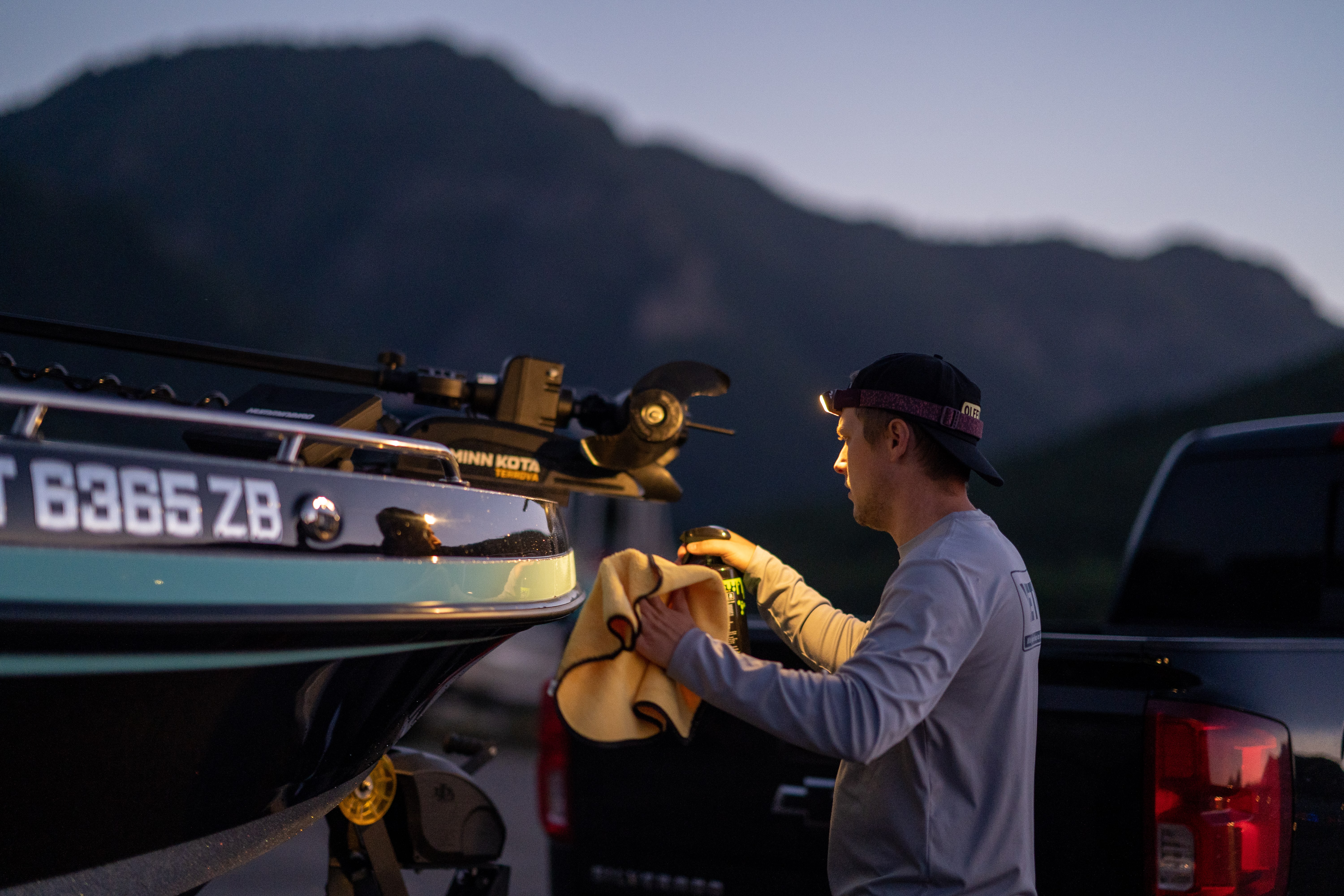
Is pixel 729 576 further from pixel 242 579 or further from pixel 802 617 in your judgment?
pixel 242 579

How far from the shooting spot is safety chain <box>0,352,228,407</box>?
2346mm

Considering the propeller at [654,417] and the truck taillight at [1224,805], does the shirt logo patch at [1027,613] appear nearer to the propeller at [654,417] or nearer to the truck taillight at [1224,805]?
the truck taillight at [1224,805]

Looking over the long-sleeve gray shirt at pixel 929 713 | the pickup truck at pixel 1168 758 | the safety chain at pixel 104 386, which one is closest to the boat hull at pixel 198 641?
the long-sleeve gray shirt at pixel 929 713

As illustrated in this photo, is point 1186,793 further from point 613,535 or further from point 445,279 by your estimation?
point 445,279

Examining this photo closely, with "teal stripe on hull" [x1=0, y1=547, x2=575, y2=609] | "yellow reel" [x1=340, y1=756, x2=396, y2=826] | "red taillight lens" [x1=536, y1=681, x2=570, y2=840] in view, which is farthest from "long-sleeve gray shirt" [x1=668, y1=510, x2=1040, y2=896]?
"red taillight lens" [x1=536, y1=681, x2=570, y2=840]

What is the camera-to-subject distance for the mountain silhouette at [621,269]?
4922 cm

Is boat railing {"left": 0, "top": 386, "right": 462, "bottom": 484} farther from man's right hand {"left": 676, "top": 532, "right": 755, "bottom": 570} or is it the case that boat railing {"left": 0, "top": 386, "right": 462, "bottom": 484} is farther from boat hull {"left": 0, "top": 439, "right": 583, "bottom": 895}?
man's right hand {"left": 676, "top": 532, "right": 755, "bottom": 570}

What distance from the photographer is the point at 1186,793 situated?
7.30 feet

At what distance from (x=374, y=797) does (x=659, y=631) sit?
1.11 meters

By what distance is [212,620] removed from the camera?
1459 millimetres

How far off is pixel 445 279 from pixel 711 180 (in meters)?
26.8

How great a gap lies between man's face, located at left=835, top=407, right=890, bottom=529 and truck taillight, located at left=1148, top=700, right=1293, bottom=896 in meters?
0.74

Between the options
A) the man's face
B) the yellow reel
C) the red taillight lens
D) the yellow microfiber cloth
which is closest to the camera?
the yellow microfiber cloth

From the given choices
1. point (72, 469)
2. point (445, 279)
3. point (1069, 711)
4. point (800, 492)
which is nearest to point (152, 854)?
point (72, 469)
